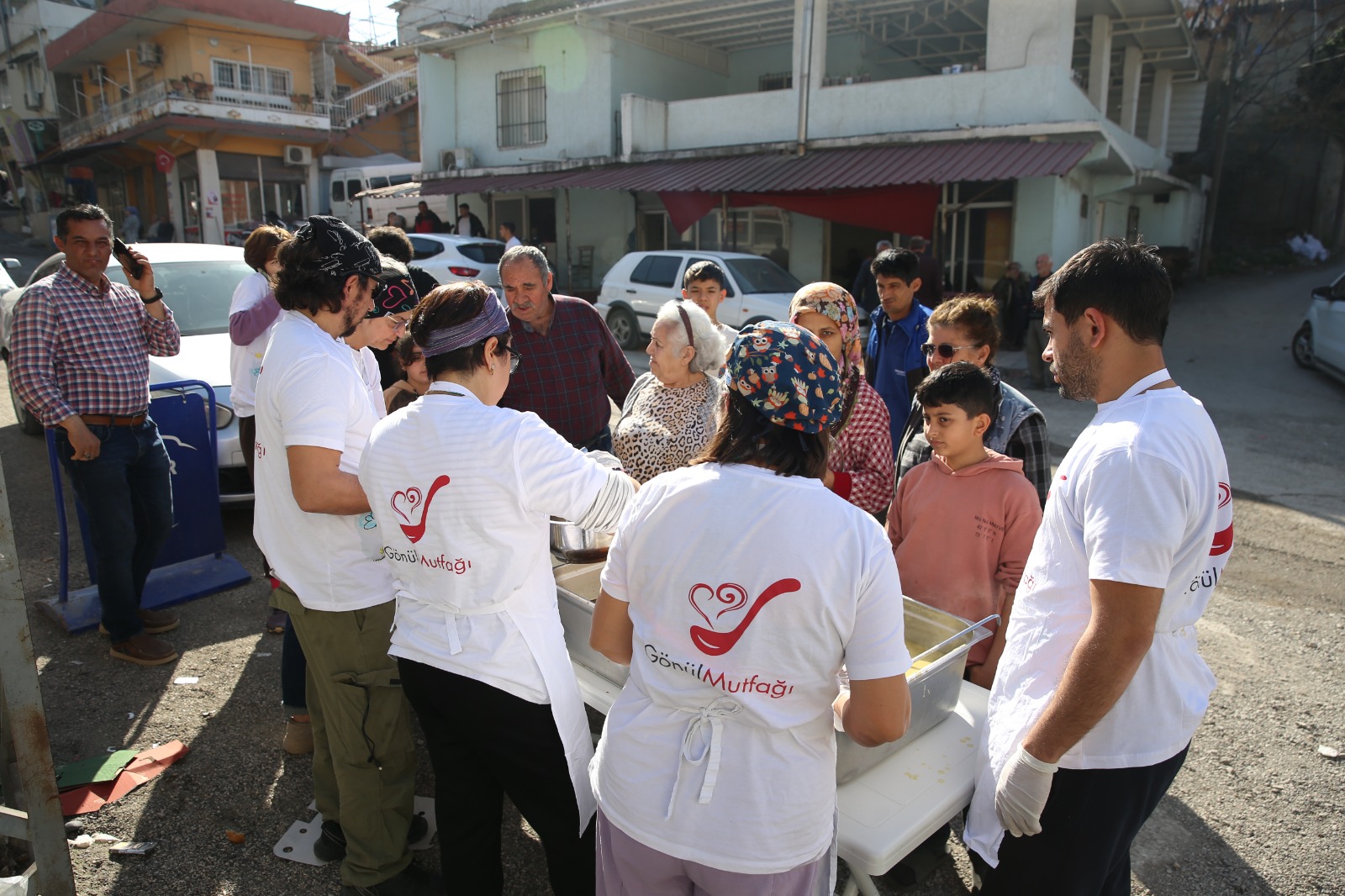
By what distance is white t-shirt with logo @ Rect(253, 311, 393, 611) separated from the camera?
2.31m

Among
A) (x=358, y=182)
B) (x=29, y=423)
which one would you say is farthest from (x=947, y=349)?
(x=358, y=182)

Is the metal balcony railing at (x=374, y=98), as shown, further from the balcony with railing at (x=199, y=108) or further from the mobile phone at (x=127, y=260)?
the mobile phone at (x=127, y=260)

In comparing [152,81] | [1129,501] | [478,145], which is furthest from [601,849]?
[152,81]

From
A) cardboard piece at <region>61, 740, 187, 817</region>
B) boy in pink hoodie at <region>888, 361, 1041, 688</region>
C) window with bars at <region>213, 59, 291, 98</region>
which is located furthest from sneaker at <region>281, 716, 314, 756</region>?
window with bars at <region>213, 59, 291, 98</region>

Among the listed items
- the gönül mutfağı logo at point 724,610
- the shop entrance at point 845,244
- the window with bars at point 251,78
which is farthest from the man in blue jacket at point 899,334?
the window with bars at point 251,78

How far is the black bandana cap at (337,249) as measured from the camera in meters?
2.45

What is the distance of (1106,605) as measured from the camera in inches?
62.7

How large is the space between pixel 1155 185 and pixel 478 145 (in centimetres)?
1679

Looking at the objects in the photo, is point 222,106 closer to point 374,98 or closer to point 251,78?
point 251,78

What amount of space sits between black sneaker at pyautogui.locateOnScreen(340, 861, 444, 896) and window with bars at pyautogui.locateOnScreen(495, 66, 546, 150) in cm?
1898

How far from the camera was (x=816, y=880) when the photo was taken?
5.44 ft

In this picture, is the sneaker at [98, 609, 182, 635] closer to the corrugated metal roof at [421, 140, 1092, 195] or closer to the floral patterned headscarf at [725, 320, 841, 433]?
the floral patterned headscarf at [725, 320, 841, 433]

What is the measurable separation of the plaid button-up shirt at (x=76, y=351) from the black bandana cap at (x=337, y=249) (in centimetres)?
210

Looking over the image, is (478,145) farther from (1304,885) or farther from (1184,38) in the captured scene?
(1304,885)
